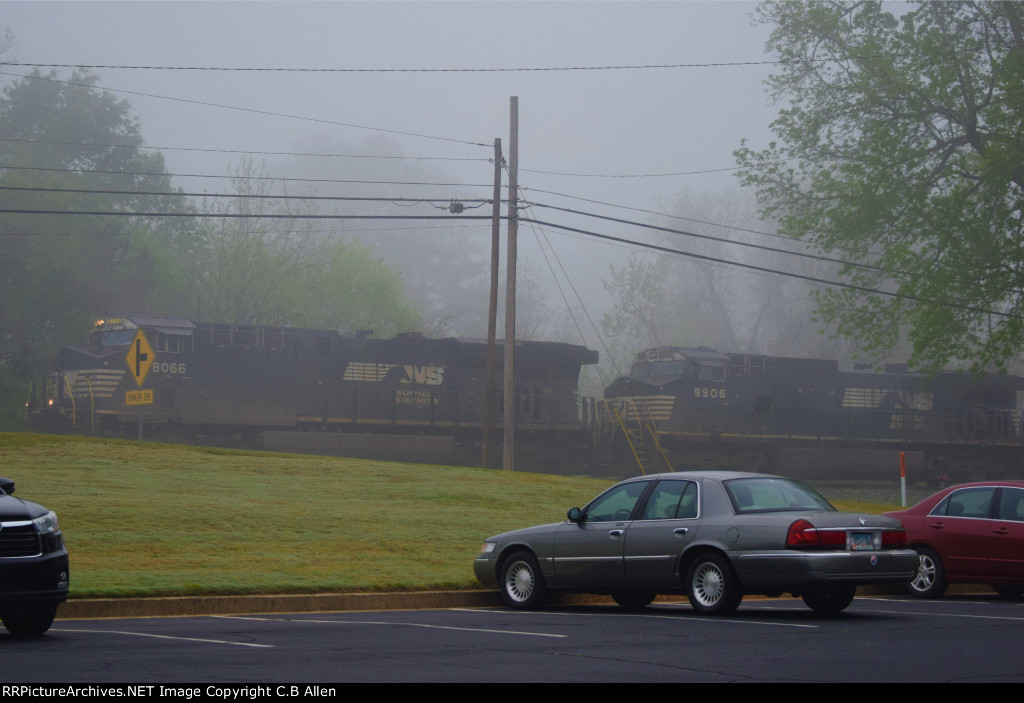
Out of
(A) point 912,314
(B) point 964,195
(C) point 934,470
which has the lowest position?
(C) point 934,470

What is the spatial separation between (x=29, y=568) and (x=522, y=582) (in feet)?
16.8

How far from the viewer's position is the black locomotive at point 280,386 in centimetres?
3228

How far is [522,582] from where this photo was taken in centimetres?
1193

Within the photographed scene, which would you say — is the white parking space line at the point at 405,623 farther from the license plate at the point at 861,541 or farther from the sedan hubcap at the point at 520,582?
the license plate at the point at 861,541

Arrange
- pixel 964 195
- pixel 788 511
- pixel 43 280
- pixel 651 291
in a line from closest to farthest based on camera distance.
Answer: pixel 788 511 → pixel 964 195 → pixel 43 280 → pixel 651 291

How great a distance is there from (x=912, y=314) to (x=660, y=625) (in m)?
24.1

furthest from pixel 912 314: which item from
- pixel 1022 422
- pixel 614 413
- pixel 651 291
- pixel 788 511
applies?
pixel 651 291

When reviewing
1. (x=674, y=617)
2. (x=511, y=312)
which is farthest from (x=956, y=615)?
(x=511, y=312)

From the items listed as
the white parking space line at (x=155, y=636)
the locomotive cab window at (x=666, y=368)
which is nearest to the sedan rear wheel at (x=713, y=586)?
the white parking space line at (x=155, y=636)

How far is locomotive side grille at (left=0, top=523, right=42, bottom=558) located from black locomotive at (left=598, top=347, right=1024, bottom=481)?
98.1ft

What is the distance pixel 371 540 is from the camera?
16.0m

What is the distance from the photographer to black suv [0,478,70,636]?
27.7 feet

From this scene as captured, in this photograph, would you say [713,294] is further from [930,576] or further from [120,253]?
[930,576]
